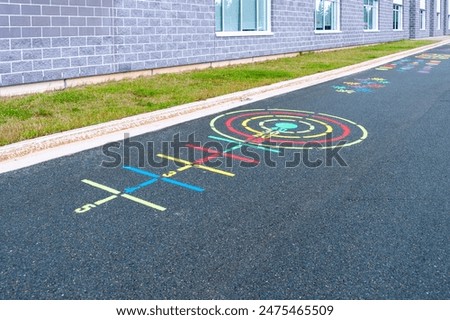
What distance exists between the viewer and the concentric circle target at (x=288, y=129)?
23.5ft

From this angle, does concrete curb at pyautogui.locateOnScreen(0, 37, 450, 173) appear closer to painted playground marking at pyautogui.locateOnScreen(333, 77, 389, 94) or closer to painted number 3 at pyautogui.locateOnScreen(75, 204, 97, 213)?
painted playground marking at pyautogui.locateOnScreen(333, 77, 389, 94)

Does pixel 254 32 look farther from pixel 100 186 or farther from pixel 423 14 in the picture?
pixel 423 14

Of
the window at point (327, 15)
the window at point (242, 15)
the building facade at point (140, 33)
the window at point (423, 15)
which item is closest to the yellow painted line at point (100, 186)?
the building facade at point (140, 33)

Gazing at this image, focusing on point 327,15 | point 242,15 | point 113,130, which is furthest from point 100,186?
point 327,15

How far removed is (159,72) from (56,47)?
388 cm

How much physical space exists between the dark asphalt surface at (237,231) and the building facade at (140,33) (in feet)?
17.0

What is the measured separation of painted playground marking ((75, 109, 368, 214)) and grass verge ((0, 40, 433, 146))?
71.3 inches

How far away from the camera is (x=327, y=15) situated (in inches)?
1023

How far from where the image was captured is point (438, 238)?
3.92 metres

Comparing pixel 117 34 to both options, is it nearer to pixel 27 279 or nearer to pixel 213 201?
pixel 213 201

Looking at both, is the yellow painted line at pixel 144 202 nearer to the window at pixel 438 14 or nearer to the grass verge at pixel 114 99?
the grass verge at pixel 114 99

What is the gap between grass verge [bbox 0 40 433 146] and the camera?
737 centimetres

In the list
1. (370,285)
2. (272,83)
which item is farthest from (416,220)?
(272,83)

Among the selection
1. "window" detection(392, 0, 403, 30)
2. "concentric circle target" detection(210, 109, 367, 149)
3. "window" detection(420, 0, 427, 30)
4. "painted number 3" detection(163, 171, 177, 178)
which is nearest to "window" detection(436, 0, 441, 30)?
"window" detection(420, 0, 427, 30)
